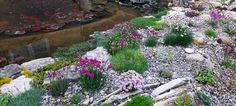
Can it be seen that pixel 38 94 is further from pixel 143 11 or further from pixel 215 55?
pixel 143 11

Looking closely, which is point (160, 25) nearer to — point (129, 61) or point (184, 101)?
point (129, 61)

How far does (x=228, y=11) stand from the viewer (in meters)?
12.3

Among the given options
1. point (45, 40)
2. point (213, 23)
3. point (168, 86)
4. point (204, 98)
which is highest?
point (213, 23)

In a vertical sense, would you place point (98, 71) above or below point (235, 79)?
above

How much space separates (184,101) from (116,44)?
297 cm

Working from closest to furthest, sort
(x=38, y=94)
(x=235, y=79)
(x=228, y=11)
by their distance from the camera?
1. (x=38, y=94)
2. (x=235, y=79)
3. (x=228, y=11)

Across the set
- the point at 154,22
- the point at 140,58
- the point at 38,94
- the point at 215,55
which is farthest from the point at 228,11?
the point at 38,94

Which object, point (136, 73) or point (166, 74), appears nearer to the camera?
point (136, 73)

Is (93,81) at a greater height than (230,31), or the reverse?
(93,81)

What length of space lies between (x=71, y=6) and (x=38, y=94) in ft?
29.3

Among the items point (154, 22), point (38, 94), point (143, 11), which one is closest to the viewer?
point (38, 94)

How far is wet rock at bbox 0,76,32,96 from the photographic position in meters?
6.82

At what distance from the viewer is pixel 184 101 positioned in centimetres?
584

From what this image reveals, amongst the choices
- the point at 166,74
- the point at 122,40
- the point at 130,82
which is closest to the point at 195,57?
the point at 166,74
